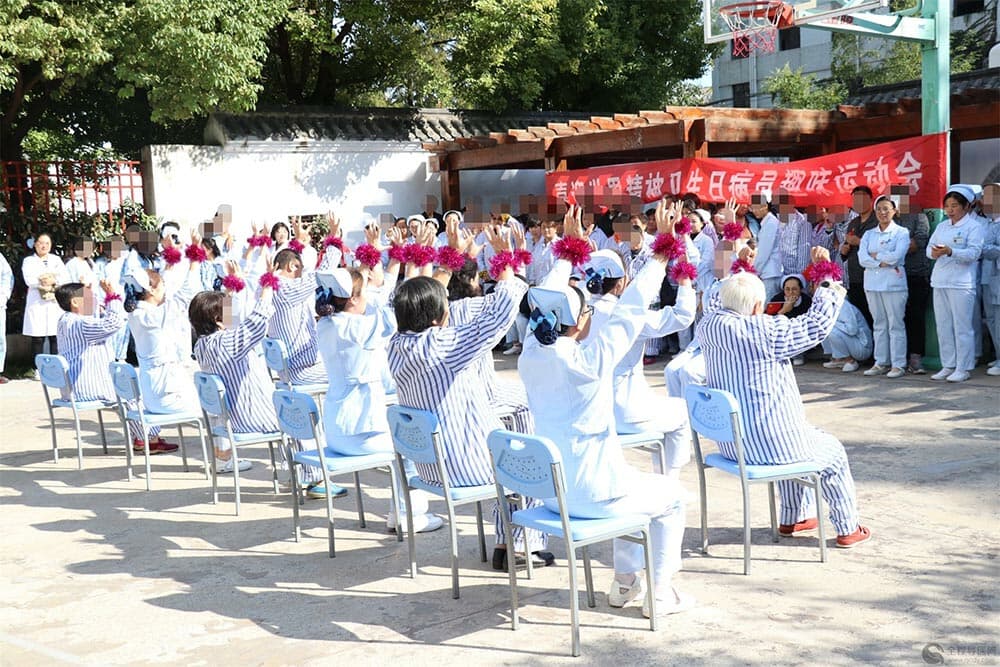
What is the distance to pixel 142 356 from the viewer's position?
8.05 m

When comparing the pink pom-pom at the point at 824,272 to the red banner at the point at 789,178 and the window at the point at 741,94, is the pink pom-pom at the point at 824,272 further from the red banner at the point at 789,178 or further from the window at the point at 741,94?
the window at the point at 741,94

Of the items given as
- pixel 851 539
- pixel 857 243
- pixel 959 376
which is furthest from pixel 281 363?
pixel 959 376

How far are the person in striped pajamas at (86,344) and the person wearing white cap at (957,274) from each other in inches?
291

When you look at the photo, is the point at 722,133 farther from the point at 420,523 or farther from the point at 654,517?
the point at 654,517

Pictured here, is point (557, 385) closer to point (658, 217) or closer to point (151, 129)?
point (658, 217)

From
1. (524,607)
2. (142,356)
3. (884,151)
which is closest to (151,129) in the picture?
(142,356)

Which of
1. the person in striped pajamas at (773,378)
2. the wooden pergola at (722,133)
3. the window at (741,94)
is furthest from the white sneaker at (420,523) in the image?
the window at (741,94)

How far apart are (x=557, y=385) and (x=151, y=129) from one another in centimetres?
1365

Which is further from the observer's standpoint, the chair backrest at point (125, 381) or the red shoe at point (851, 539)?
the chair backrest at point (125, 381)

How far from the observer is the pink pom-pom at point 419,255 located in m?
6.10

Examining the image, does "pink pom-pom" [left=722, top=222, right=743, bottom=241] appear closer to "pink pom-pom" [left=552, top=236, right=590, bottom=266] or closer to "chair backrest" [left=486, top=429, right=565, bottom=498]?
"pink pom-pom" [left=552, top=236, right=590, bottom=266]

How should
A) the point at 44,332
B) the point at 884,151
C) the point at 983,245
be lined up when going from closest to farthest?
the point at 983,245 < the point at 884,151 < the point at 44,332

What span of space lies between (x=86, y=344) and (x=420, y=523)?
403cm

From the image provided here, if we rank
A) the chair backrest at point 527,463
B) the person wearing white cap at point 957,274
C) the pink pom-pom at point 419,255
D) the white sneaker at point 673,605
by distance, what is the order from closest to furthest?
the chair backrest at point 527,463, the white sneaker at point 673,605, the pink pom-pom at point 419,255, the person wearing white cap at point 957,274
